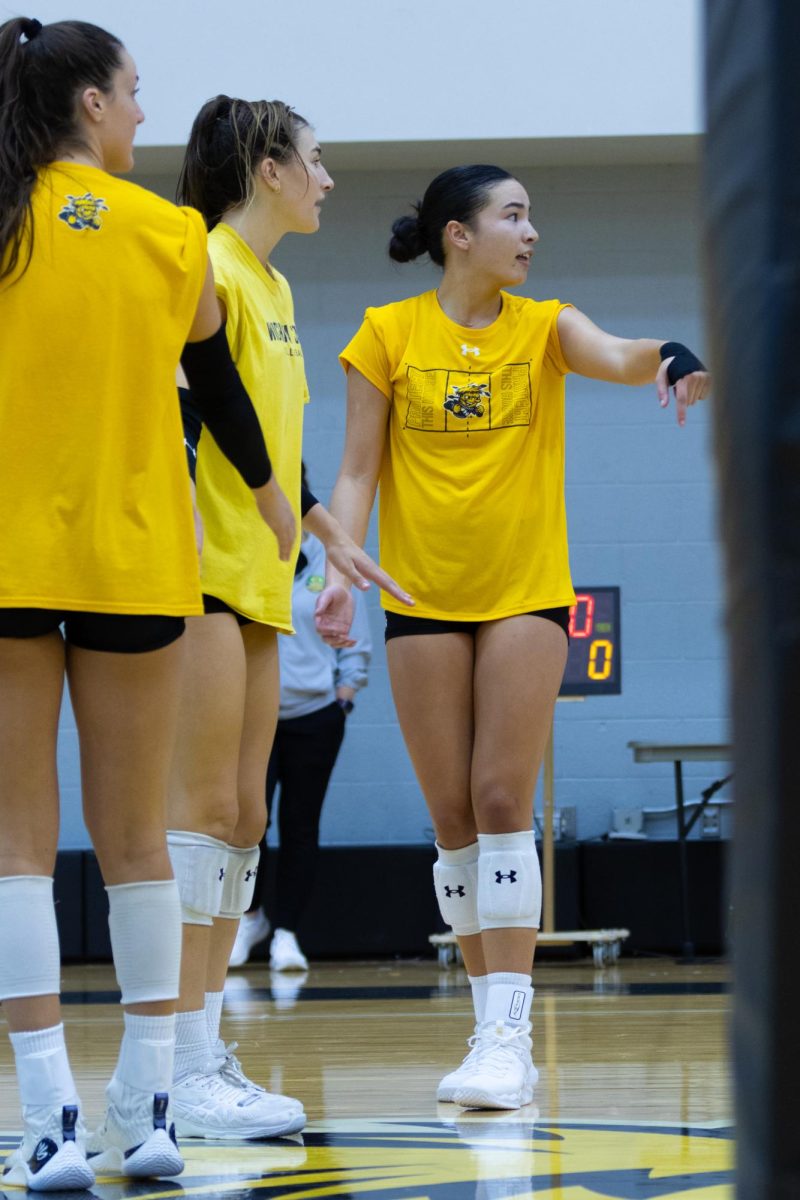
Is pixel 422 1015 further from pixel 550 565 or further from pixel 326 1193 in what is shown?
pixel 326 1193

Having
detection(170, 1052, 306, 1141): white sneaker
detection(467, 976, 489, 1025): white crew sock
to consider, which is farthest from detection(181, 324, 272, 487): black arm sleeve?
detection(467, 976, 489, 1025): white crew sock

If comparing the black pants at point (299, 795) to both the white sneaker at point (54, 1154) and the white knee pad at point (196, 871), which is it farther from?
the white sneaker at point (54, 1154)

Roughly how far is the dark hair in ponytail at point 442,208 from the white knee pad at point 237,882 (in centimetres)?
122

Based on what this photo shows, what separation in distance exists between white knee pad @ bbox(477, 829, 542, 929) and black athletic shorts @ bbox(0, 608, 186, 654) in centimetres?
99

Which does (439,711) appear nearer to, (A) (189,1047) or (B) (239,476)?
(B) (239,476)

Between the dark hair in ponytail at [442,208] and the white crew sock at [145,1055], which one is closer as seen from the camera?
the white crew sock at [145,1055]

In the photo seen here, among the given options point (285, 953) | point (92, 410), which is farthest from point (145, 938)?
point (285, 953)

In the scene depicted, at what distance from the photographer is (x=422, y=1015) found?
4047 mm

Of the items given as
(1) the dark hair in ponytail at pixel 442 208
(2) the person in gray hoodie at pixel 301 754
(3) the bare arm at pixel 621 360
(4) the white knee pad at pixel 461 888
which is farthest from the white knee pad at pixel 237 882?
(2) the person in gray hoodie at pixel 301 754

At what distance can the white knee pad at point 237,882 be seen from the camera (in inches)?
94.7

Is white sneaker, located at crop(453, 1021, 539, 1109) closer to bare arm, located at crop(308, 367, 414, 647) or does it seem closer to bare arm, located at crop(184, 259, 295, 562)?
bare arm, located at crop(308, 367, 414, 647)

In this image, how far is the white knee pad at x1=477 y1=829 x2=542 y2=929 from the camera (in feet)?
8.64

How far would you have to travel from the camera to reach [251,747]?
2398 millimetres

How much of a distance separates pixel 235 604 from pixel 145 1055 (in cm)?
69
